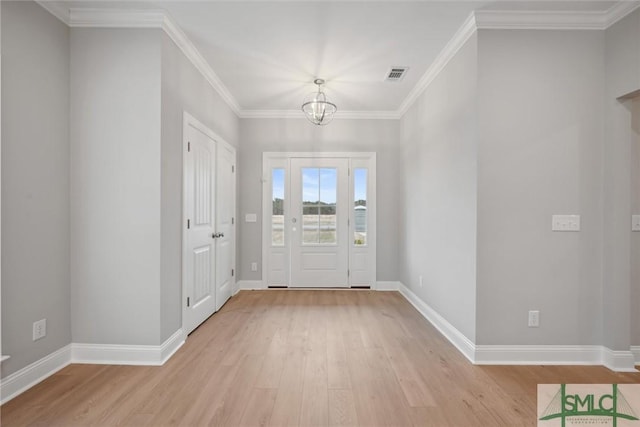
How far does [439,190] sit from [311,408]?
2.37 m

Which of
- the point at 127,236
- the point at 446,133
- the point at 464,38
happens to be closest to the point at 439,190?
the point at 446,133

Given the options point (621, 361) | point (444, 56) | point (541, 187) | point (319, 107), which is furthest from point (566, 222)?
point (319, 107)

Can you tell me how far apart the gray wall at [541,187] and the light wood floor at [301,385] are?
385 millimetres

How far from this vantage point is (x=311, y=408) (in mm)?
1951

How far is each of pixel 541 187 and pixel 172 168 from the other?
299 centimetres

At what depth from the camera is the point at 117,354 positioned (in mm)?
2555

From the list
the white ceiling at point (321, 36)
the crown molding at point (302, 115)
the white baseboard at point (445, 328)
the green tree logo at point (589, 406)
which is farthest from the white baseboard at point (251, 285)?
the green tree logo at point (589, 406)

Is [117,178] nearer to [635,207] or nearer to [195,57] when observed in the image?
[195,57]

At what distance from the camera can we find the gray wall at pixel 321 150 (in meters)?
4.96

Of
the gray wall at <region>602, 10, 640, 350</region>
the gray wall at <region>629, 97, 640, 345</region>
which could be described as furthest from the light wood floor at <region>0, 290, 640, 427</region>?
the gray wall at <region>629, 97, 640, 345</region>

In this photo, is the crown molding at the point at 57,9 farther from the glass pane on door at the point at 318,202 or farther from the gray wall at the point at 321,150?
the glass pane on door at the point at 318,202

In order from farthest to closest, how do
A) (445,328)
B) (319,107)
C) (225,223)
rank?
(225,223), (319,107), (445,328)

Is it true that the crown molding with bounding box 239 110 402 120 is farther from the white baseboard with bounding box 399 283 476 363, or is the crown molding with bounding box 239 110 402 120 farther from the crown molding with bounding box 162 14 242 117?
the white baseboard with bounding box 399 283 476 363

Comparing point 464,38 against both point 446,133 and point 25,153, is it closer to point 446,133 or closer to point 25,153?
point 446,133
